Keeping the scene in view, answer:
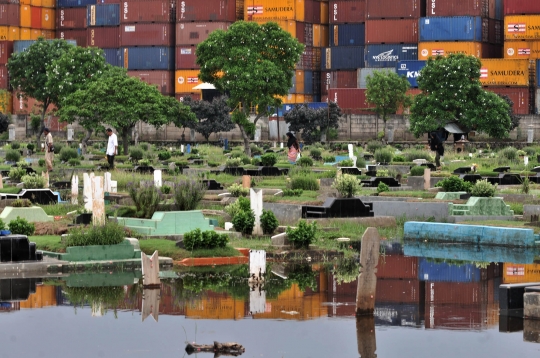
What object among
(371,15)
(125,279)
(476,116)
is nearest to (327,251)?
(125,279)

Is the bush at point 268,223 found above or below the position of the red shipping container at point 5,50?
below

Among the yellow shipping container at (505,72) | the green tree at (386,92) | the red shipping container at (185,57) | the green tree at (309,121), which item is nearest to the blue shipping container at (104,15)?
the red shipping container at (185,57)

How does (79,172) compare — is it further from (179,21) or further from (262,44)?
(179,21)

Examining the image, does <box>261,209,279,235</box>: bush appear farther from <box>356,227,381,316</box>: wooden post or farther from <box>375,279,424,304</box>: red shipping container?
<box>356,227,381,316</box>: wooden post

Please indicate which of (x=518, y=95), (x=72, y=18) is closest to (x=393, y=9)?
(x=518, y=95)

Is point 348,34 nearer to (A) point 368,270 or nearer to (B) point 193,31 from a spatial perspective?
(B) point 193,31

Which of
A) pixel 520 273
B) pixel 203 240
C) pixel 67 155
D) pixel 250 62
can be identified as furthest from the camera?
pixel 250 62

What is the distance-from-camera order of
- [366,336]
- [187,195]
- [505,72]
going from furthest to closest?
[505,72] → [187,195] → [366,336]

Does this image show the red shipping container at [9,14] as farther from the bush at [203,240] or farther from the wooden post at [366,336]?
the wooden post at [366,336]

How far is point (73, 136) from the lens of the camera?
100 metres

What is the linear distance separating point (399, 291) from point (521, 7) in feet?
267

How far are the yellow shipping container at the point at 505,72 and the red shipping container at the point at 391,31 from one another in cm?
977

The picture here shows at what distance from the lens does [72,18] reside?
128125mm

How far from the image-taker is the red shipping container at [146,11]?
116 m
